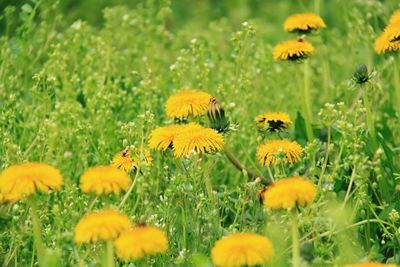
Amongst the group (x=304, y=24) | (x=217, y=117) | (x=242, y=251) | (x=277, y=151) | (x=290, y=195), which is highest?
(x=304, y=24)

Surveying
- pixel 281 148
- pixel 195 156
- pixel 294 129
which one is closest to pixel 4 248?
pixel 195 156

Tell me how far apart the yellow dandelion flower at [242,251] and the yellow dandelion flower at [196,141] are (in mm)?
477

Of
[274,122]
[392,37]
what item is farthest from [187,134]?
[392,37]

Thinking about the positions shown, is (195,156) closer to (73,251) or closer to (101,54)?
(73,251)

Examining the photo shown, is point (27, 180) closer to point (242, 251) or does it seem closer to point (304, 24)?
point (242, 251)

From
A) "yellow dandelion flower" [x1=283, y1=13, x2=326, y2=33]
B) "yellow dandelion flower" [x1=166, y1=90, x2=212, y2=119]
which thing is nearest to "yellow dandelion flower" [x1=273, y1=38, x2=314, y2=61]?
"yellow dandelion flower" [x1=283, y1=13, x2=326, y2=33]

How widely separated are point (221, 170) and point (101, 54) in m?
0.74

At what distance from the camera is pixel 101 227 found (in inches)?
66.6

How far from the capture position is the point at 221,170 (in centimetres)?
298

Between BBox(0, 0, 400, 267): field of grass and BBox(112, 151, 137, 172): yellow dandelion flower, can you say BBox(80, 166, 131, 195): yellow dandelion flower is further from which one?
BBox(112, 151, 137, 172): yellow dandelion flower

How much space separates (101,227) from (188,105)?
2.37 feet

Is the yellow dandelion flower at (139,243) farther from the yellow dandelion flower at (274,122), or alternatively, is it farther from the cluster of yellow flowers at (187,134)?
the yellow dandelion flower at (274,122)

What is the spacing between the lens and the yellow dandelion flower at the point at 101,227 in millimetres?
1688

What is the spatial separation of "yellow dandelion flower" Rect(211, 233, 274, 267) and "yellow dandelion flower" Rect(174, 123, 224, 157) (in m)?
0.48
